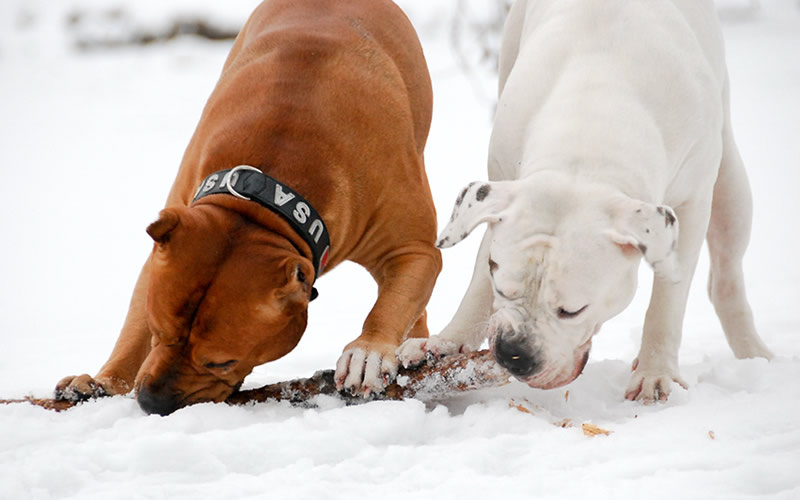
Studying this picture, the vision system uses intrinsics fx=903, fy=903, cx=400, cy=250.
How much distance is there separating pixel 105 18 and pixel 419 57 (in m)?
8.70

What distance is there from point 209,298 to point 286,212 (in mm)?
374

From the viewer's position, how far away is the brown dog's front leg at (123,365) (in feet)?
9.57

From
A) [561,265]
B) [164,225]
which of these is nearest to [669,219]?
[561,265]

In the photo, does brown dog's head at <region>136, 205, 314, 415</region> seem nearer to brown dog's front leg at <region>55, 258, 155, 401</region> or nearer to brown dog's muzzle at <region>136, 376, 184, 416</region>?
brown dog's muzzle at <region>136, 376, 184, 416</region>

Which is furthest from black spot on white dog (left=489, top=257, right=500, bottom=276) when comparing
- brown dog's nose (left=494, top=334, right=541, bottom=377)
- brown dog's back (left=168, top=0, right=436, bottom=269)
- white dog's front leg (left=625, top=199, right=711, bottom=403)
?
white dog's front leg (left=625, top=199, right=711, bottom=403)

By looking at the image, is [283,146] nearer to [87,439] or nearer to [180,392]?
[180,392]

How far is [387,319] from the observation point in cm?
321

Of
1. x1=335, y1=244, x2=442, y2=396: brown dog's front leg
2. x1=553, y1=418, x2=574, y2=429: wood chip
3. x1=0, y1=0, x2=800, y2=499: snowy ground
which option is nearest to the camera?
x1=0, y1=0, x2=800, y2=499: snowy ground

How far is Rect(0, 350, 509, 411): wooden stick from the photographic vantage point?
269 centimetres

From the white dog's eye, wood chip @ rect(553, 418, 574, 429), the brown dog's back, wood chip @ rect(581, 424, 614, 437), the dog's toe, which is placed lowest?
wood chip @ rect(581, 424, 614, 437)

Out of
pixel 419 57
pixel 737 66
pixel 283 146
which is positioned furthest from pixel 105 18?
pixel 283 146

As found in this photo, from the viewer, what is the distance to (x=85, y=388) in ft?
9.62

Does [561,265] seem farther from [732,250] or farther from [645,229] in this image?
[732,250]

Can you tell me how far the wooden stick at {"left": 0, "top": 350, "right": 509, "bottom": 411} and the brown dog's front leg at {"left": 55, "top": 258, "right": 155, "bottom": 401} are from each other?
77 mm
